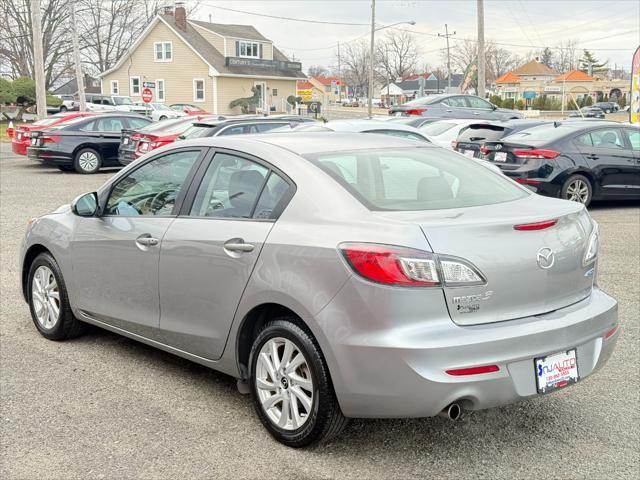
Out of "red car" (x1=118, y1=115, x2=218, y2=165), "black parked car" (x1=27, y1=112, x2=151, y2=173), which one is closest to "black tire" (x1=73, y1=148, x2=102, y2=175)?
"black parked car" (x1=27, y1=112, x2=151, y2=173)

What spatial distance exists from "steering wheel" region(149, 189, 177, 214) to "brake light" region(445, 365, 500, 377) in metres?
2.14

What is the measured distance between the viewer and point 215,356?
14.1 ft

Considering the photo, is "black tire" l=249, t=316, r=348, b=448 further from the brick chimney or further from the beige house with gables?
the brick chimney

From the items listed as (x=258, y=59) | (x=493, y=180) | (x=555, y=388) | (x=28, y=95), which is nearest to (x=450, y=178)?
(x=493, y=180)

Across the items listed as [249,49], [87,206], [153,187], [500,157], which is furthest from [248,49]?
[153,187]

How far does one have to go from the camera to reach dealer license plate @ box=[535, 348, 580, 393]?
359 cm

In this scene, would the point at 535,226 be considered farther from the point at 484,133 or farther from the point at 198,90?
the point at 198,90

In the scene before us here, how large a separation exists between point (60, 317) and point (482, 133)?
9.98 meters

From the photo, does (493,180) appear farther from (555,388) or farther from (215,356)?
(215,356)

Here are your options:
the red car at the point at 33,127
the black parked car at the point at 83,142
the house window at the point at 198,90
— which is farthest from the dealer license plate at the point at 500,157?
the house window at the point at 198,90

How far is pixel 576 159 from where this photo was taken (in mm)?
12219

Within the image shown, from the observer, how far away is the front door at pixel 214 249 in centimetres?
407

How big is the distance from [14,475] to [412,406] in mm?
1909

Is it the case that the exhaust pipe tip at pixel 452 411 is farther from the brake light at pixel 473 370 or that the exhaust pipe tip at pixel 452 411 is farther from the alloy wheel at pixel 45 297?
the alloy wheel at pixel 45 297
